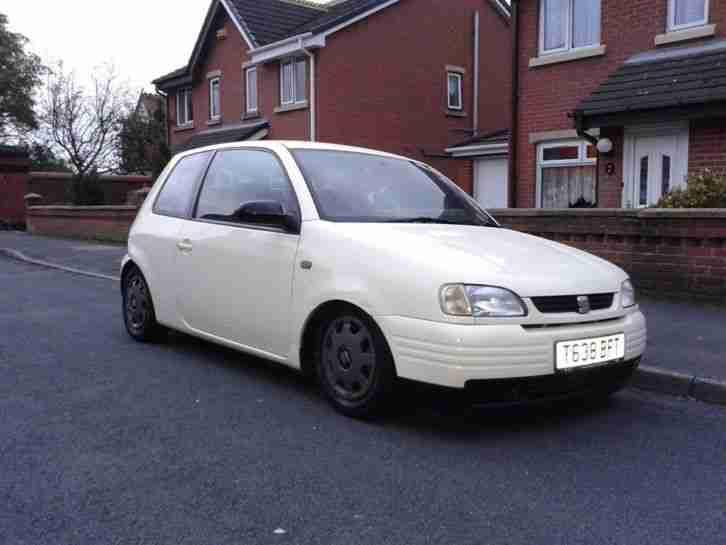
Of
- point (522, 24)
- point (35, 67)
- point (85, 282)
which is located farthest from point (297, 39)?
point (35, 67)

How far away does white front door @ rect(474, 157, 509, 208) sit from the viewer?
18906 mm

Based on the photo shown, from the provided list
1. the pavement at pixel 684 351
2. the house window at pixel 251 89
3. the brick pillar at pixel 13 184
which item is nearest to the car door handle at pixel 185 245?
the pavement at pixel 684 351

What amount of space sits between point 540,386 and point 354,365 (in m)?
1.07

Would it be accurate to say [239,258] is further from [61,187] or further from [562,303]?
[61,187]

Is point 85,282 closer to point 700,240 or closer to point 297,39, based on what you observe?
point 700,240

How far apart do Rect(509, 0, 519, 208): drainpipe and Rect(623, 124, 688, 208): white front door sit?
2.61m

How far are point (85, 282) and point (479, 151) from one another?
36.6 feet

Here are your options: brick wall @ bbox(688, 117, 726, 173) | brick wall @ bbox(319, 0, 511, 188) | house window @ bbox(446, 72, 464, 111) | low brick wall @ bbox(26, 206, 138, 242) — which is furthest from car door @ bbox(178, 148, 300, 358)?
house window @ bbox(446, 72, 464, 111)

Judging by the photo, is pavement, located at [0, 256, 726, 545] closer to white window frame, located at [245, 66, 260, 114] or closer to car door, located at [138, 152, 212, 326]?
car door, located at [138, 152, 212, 326]

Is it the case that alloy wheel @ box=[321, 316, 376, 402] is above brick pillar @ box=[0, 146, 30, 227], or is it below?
below

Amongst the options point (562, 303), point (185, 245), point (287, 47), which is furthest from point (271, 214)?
point (287, 47)

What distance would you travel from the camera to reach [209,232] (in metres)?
5.41

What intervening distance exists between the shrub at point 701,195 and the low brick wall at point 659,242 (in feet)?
2.07

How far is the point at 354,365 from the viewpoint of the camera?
13.9ft
